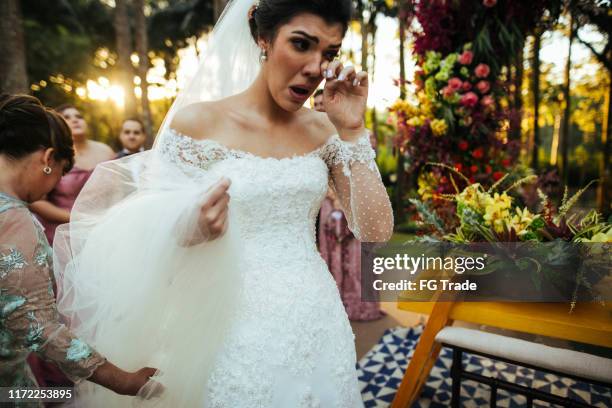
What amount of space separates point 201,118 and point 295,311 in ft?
2.54

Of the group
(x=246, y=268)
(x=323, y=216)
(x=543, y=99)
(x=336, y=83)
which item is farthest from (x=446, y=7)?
(x=543, y=99)

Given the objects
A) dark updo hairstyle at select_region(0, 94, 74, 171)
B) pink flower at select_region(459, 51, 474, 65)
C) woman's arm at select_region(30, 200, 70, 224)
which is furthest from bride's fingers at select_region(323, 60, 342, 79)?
woman's arm at select_region(30, 200, 70, 224)

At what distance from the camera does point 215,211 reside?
3.60 feet

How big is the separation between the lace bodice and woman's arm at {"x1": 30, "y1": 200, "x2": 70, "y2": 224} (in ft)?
7.80

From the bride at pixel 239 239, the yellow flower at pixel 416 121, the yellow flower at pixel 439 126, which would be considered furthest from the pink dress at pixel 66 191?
the yellow flower at pixel 439 126

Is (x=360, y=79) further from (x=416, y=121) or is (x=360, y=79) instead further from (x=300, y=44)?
(x=416, y=121)

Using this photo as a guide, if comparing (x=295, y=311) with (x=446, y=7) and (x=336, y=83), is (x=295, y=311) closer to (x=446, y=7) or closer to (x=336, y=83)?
(x=336, y=83)

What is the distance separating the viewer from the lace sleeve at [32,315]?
1247 millimetres

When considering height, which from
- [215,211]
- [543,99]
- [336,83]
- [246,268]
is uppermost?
[543,99]

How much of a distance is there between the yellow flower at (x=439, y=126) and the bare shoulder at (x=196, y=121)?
2.65m

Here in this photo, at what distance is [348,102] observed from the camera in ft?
4.90

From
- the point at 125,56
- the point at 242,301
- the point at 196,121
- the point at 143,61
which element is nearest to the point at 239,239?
the point at 242,301

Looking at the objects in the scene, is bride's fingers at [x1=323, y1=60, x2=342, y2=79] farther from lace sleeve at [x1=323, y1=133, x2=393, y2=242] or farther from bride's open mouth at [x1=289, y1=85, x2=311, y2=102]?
lace sleeve at [x1=323, y1=133, x2=393, y2=242]

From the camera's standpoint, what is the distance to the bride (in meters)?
1.23
